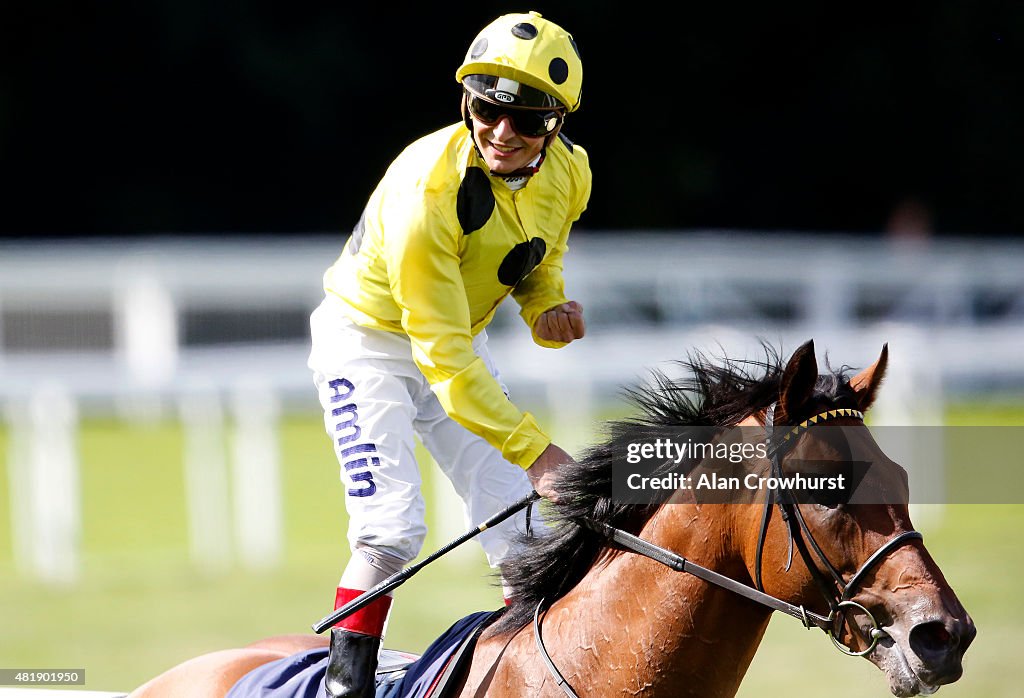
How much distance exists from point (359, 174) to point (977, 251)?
9322mm

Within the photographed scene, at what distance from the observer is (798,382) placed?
2461mm

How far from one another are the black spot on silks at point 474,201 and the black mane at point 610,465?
52 cm

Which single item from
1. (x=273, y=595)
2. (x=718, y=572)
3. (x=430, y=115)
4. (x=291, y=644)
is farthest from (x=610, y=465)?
(x=430, y=115)

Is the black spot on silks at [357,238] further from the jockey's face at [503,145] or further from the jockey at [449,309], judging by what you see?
the jockey's face at [503,145]

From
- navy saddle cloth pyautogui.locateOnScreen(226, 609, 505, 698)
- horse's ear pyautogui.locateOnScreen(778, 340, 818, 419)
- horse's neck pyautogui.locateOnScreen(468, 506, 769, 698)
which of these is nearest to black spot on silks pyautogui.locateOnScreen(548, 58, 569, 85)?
horse's ear pyautogui.locateOnScreen(778, 340, 818, 419)

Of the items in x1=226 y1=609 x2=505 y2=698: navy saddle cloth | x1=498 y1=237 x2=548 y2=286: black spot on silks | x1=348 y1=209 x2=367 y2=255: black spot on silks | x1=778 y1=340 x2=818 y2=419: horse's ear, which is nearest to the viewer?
x1=778 y1=340 x2=818 y2=419: horse's ear

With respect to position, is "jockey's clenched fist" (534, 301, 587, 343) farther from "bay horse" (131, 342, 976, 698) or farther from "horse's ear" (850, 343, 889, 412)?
"horse's ear" (850, 343, 889, 412)

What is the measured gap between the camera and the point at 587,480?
8.94 feet

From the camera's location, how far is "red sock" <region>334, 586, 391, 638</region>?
2.94 m

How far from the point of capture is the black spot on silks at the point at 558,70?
291 cm

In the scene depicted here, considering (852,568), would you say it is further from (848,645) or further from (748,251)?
(748,251)

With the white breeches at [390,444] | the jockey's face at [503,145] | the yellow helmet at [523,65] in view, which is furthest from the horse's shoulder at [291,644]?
the yellow helmet at [523,65]

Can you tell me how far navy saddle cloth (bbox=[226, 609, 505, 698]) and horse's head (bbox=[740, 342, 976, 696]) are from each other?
734mm

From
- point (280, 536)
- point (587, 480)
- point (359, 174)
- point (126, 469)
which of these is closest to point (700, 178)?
point (359, 174)
